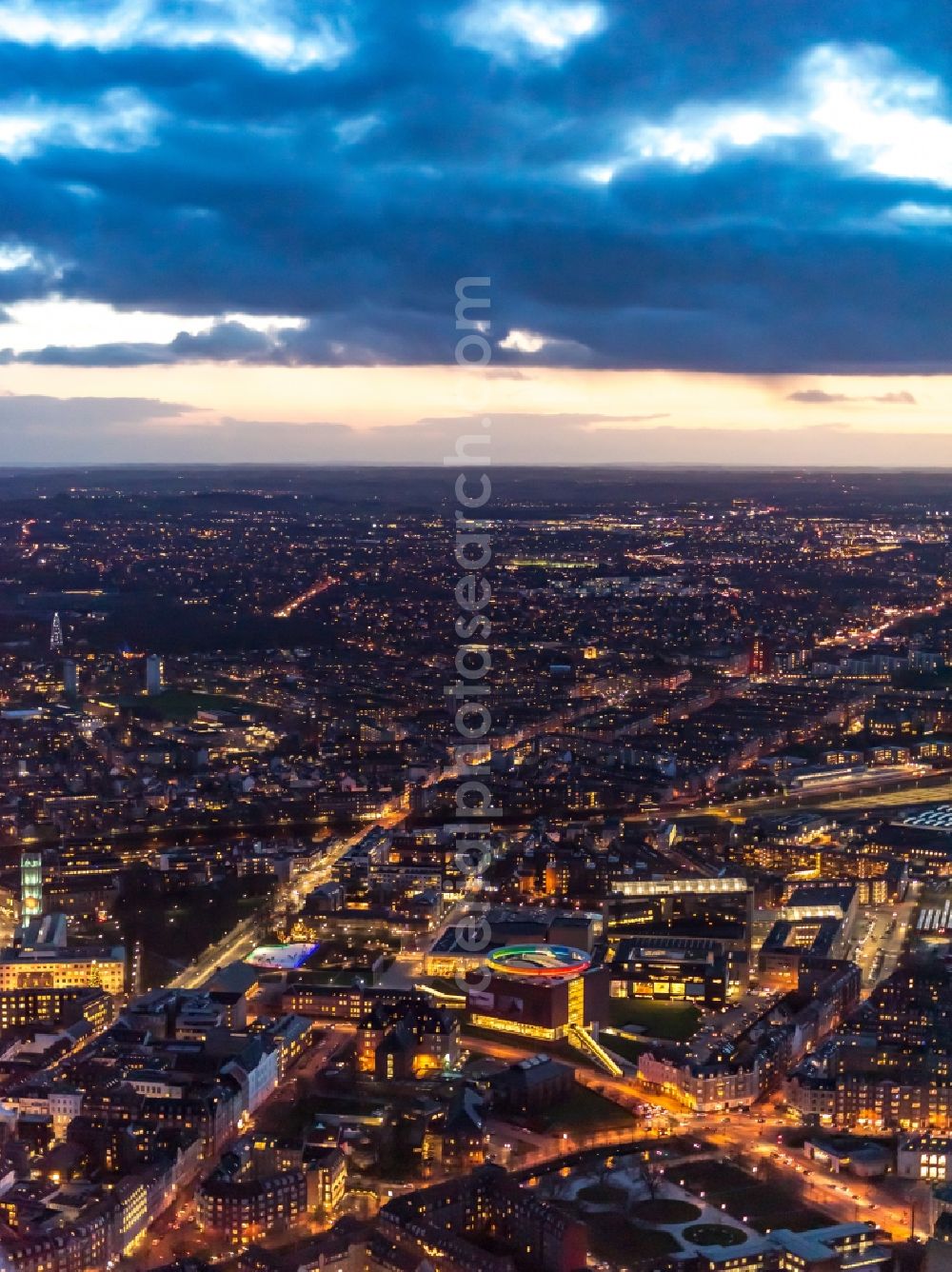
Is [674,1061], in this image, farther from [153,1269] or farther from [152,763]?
[152,763]

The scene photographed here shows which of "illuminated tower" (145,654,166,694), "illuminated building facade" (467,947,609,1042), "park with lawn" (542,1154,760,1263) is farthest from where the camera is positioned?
"illuminated tower" (145,654,166,694)

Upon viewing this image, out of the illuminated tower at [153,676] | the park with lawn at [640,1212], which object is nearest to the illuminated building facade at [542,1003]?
the park with lawn at [640,1212]

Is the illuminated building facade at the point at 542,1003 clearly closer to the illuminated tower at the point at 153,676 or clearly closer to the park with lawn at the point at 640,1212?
the park with lawn at the point at 640,1212

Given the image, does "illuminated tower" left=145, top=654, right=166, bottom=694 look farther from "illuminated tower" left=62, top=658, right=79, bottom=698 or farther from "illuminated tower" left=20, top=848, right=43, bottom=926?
"illuminated tower" left=20, top=848, right=43, bottom=926

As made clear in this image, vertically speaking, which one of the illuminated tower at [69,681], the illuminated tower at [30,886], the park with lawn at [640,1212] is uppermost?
the illuminated tower at [69,681]

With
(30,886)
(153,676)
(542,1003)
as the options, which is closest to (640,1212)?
(542,1003)

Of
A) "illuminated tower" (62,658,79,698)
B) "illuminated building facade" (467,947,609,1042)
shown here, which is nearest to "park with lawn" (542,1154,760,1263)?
"illuminated building facade" (467,947,609,1042)

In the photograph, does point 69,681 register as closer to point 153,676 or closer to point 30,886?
point 153,676

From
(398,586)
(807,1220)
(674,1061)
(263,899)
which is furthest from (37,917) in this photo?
(398,586)

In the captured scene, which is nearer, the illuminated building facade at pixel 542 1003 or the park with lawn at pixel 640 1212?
the park with lawn at pixel 640 1212
